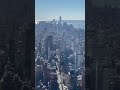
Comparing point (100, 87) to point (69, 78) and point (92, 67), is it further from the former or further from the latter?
point (69, 78)

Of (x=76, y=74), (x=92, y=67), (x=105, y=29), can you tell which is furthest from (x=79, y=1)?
(x=76, y=74)

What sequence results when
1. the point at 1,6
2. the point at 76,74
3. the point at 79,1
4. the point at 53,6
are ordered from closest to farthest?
1. the point at 1,6
2. the point at 79,1
3. the point at 53,6
4. the point at 76,74

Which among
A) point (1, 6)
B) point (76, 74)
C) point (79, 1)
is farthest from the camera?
point (76, 74)

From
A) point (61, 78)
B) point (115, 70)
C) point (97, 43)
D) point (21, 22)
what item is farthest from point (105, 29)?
point (61, 78)

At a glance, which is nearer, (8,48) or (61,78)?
(8,48)

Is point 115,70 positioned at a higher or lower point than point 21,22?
lower

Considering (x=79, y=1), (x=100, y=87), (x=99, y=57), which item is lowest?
(x=100, y=87)
